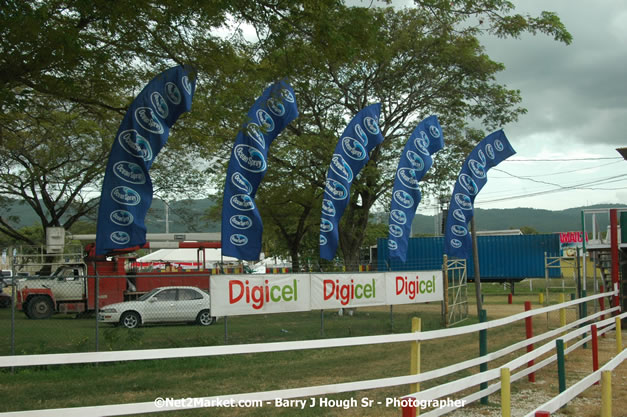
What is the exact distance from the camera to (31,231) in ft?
221

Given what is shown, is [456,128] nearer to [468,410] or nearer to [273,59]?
[273,59]

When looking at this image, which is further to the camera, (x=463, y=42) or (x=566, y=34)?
(x=463, y=42)

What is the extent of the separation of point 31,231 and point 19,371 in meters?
61.9

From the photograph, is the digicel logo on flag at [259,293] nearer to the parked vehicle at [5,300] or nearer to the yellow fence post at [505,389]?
the yellow fence post at [505,389]

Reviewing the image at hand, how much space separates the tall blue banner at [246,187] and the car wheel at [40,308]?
11.2 m

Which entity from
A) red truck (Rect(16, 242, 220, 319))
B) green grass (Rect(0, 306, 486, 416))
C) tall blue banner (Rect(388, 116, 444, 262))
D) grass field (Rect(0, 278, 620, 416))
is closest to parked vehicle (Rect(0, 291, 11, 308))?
red truck (Rect(16, 242, 220, 319))

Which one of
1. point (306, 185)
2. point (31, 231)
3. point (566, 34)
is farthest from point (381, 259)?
point (31, 231)

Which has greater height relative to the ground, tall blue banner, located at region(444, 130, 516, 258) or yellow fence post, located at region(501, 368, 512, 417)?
tall blue banner, located at region(444, 130, 516, 258)

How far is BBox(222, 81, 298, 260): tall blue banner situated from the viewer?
14953 millimetres

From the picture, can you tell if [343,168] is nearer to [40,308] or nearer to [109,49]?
[109,49]

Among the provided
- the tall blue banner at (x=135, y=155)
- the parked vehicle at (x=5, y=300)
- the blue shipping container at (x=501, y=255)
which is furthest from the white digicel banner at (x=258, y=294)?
the blue shipping container at (x=501, y=255)

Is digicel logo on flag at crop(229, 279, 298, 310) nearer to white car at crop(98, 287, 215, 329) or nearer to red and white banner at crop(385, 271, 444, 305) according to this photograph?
red and white banner at crop(385, 271, 444, 305)

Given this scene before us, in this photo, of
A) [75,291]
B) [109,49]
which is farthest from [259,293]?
[75,291]

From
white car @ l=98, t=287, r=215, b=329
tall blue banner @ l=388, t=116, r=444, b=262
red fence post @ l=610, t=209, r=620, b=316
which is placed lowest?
white car @ l=98, t=287, r=215, b=329
